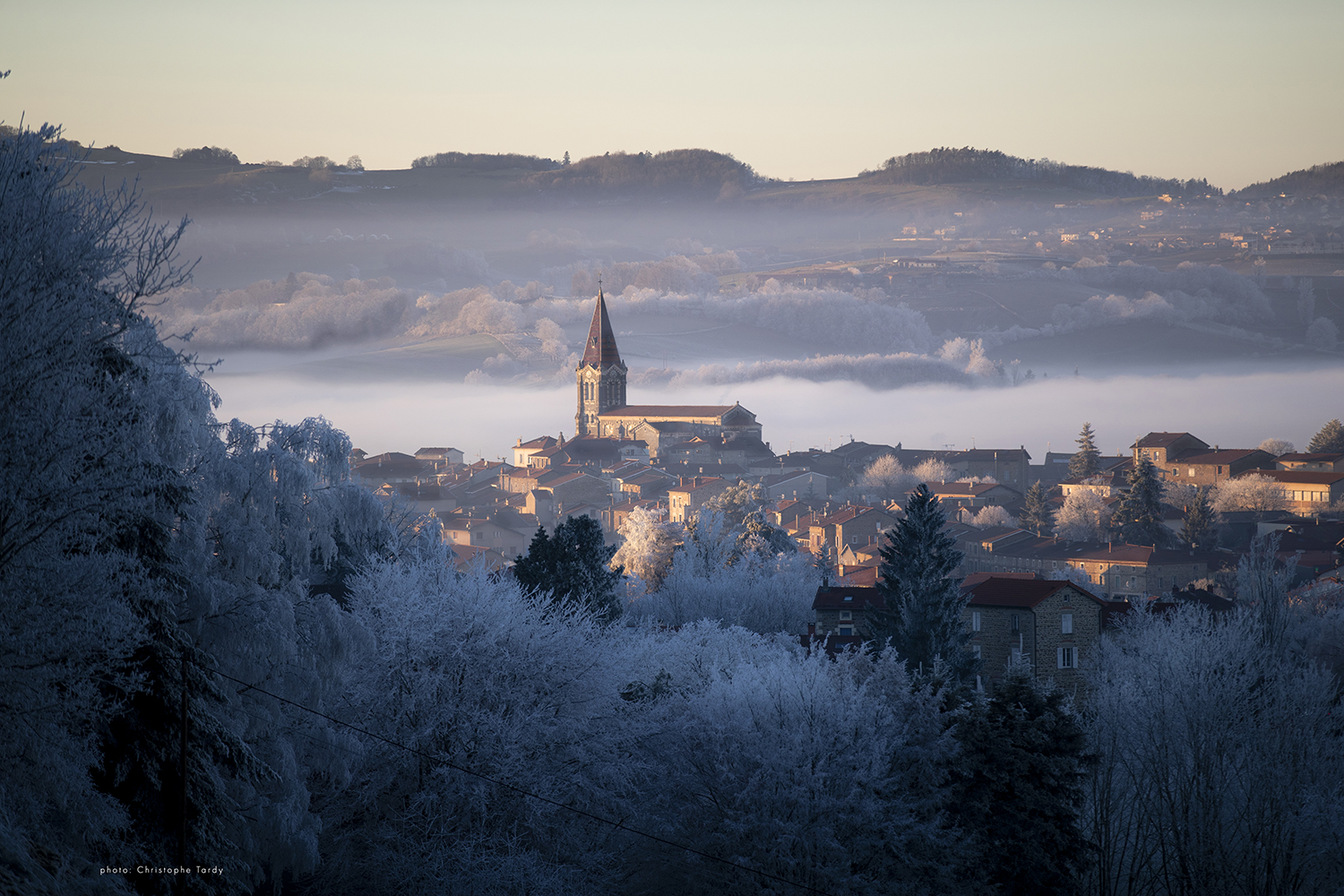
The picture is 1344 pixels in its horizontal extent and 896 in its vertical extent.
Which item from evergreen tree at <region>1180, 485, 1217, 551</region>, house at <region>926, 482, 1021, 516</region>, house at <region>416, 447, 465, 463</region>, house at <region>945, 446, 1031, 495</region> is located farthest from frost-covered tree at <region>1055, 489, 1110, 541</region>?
house at <region>416, 447, 465, 463</region>

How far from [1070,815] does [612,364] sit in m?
165

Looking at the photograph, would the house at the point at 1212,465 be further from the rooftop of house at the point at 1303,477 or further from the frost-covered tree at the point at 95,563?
the frost-covered tree at the point at 95,563

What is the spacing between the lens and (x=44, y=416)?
38.4 ft

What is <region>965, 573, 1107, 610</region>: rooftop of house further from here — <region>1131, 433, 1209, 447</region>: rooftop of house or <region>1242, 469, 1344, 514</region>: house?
<region>1131, 433, 1209, 447</region>: rooftop of house

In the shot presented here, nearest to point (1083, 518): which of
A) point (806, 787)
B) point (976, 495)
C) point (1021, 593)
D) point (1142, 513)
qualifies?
point (1142, 513)

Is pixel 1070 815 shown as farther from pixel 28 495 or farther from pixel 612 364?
pixel 612 364

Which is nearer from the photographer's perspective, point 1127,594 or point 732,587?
point 732,587

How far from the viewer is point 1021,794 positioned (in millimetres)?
20297

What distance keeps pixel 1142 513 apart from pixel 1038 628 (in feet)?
196

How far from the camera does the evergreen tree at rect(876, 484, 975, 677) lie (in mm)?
29875

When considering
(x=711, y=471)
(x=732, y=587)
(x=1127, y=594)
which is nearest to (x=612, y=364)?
(x=711, y=471)

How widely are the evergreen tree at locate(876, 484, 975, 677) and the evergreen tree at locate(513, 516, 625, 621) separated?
7.86m

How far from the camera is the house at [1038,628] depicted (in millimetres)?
35094

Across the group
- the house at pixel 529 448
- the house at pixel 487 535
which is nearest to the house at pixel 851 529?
the house at pixel 487 535
